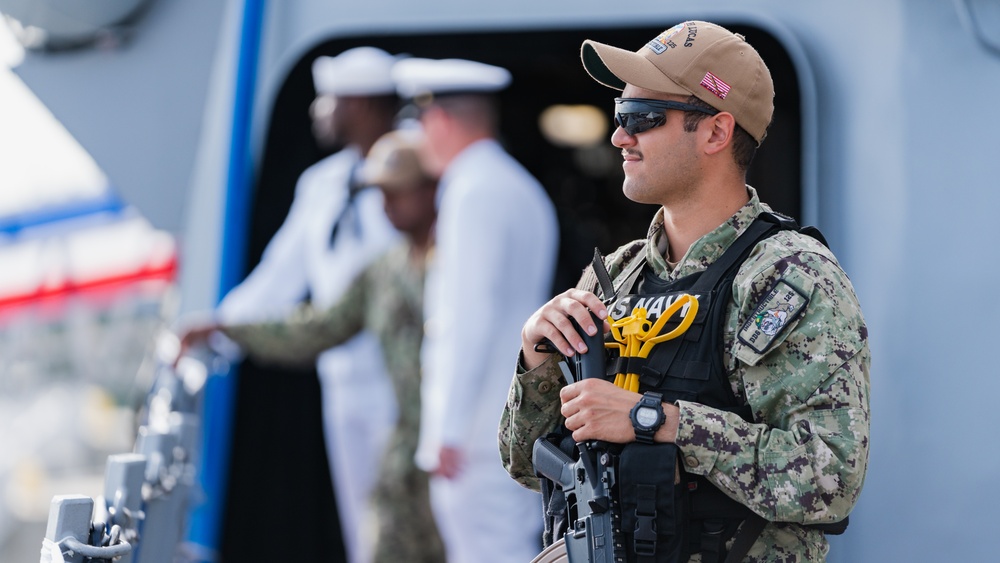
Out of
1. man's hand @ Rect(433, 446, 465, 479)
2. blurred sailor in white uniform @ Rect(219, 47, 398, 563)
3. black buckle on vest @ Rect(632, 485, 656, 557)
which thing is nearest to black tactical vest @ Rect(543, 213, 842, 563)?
black buckle on vest @ Rect(632, 485, 656, 557)

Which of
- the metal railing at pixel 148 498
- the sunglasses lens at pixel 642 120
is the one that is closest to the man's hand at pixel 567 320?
the sunglasses lens at pixel 642 120

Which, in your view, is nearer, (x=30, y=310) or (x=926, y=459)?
(x=926, y=459)

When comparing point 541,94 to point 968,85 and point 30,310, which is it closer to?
point 968,85

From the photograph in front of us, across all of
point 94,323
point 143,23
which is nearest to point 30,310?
point 94,323

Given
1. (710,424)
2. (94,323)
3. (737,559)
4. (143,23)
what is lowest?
(94,323)

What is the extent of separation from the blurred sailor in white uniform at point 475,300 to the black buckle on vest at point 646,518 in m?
2.27

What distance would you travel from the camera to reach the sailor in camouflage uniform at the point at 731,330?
1.53m

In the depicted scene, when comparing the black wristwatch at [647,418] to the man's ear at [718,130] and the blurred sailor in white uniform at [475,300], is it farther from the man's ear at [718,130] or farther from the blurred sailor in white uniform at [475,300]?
the blurred sailor in white uniform at [475,300]

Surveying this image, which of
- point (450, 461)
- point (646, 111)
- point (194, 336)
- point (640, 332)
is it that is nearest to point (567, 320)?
point (640, 332)

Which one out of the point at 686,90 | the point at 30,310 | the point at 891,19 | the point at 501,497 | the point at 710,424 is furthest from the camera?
the point at 30,310

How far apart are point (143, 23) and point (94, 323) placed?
5.30 metres

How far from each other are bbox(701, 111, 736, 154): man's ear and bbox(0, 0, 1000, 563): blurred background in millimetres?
1409

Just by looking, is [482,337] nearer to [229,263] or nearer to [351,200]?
[351,200]

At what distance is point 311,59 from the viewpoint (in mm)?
4234
